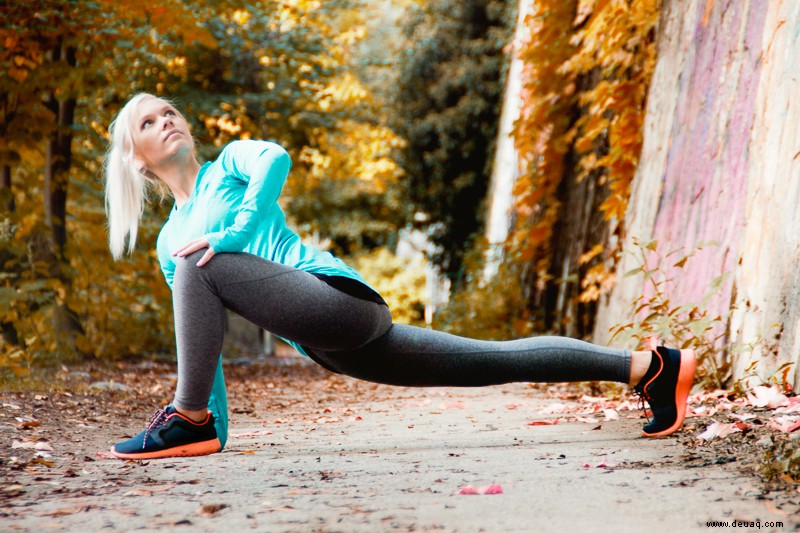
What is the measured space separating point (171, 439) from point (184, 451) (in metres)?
0.07

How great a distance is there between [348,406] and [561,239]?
348 centimetres

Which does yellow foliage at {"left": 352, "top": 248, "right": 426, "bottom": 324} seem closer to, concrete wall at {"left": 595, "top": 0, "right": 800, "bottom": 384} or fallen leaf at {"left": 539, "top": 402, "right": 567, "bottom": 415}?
concrete wall at {"left": 595, "top": 0, "right": 800, "bottom": 384}

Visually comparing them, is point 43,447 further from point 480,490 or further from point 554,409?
point 554,409

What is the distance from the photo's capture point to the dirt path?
2.10 m

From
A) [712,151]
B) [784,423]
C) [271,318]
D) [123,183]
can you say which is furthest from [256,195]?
[712,151]

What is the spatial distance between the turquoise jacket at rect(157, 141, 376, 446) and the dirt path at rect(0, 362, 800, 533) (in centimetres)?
46

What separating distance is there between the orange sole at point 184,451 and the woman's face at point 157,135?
3.13ft

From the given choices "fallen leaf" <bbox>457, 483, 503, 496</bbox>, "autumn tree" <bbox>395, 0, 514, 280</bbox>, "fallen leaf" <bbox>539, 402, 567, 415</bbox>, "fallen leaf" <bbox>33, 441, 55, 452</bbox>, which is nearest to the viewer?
"fallen leaf" <bbox>457, 483, 503, 496</bbox>

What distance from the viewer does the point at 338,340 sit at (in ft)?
9.09

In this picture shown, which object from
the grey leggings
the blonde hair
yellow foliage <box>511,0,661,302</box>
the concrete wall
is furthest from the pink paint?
the blonde hair

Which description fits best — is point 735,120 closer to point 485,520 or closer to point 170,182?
point 170,182

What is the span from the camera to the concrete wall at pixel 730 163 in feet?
12.5

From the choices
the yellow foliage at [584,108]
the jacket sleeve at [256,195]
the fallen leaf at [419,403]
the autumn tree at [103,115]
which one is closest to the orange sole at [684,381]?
the jacket sleeve at [256,195]

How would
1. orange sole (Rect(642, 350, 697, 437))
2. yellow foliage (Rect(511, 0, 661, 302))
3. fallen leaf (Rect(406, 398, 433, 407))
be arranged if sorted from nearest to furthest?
orange sole (Rect(642, 350, 697, 437)), fallen leaf (Rect(406, 398, 433, 407)), yellow foliage (Rect(511, 0, 661, 302))
